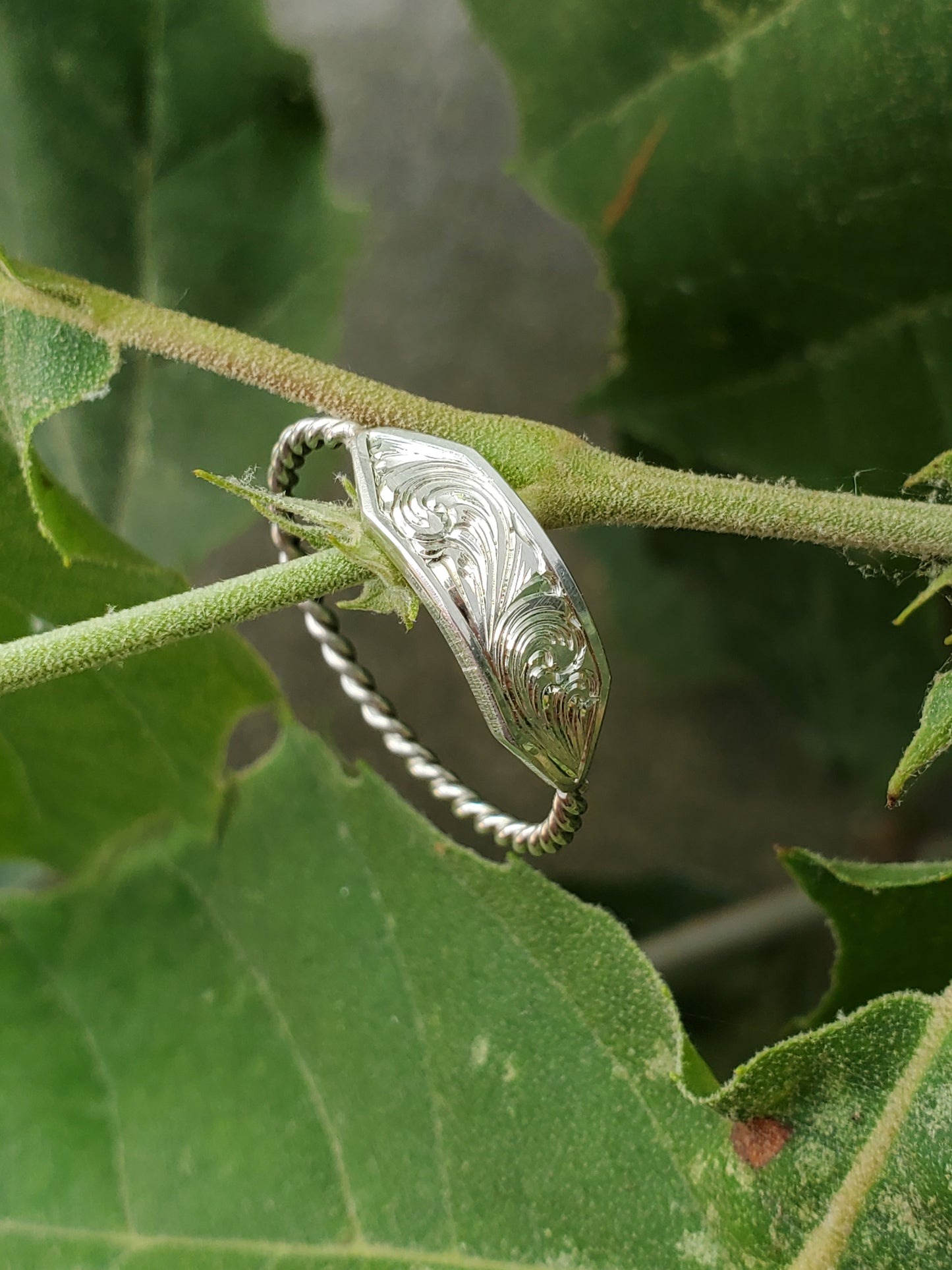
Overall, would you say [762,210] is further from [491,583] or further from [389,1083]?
[389,1083]

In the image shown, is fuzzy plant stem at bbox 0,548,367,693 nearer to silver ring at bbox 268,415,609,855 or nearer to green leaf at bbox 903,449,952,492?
silver ring at bbox 268,415,609,855

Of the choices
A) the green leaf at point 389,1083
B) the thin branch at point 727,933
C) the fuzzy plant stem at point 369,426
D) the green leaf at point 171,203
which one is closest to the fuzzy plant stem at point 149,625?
the fuzzy plant stem at point 369,426

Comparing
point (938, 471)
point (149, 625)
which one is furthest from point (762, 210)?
point (149, 625)

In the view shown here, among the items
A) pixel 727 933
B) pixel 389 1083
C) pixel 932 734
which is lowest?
pixel 727 933

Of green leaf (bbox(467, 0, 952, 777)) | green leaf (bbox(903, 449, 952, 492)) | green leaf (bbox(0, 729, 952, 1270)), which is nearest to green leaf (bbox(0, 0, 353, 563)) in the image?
green leaf (bbox(467, 0, 952, 777))

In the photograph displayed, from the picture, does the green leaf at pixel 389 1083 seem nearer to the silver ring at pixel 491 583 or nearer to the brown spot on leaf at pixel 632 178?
the silver ring at pixel 491 583

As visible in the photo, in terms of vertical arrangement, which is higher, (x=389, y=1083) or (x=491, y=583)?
(x=491, y=583)

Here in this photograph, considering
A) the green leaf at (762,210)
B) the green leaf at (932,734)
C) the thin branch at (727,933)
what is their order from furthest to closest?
the thin branch at (727,933) < the green leaf at (762,210) < the green leaf at (932,734)
